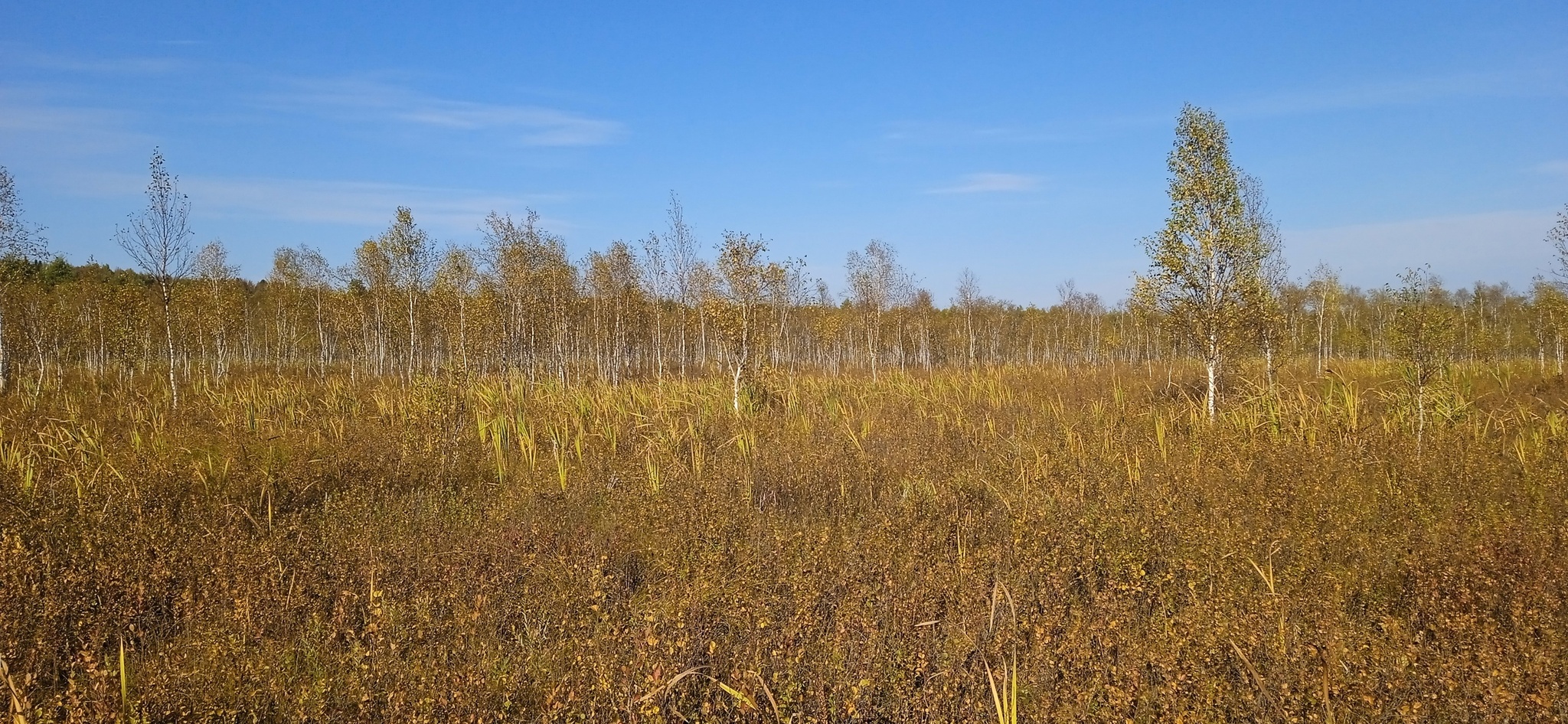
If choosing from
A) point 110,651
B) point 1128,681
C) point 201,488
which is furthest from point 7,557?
point 1128,681

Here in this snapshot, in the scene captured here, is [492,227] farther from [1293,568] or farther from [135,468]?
[1293,568]

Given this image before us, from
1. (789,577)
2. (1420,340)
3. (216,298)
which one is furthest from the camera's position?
(216,298)

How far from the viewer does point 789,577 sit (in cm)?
471

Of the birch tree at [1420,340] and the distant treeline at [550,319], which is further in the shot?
the distant treeline at [550,319]

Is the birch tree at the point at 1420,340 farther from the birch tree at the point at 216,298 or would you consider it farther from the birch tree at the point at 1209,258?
the birch tree at the point at 216,298

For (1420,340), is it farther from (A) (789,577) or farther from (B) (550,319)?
(B) (550,319)

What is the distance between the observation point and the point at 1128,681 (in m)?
Result: 3.48

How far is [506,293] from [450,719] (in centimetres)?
2708

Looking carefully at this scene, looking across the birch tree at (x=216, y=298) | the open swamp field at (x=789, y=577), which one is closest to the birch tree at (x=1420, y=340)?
the open swamp field at (x=789, y=577)

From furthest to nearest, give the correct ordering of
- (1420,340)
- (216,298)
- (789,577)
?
1. (216,298)
2. (1420,340)
3. (789,577)

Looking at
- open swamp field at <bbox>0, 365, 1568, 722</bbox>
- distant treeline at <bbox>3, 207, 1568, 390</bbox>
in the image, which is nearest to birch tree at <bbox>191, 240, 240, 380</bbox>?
distant treeline at <bbox>3, 207, 1568, 390</bbox>

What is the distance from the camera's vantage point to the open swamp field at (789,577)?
3.34 metres

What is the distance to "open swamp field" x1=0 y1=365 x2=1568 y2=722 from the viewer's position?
3.34 metres

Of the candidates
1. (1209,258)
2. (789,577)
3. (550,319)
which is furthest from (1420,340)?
(550,319)
